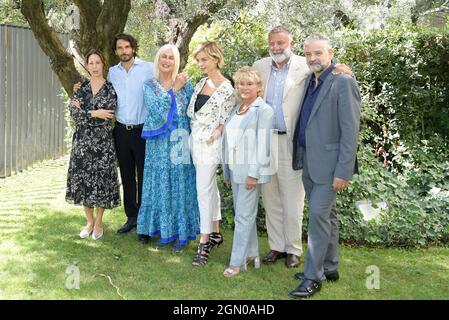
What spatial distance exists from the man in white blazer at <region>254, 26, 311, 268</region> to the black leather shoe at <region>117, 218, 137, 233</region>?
5.00ft

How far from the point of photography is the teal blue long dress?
193 inches

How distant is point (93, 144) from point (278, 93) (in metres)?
1.82

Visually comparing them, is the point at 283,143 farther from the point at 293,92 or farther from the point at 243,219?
the point at 243,219

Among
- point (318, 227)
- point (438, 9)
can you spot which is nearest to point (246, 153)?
point (318, 227)

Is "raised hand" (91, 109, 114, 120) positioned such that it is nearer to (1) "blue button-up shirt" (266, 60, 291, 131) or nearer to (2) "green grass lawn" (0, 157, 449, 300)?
(2) "green grass lawn" (0, 157, 449, 300)

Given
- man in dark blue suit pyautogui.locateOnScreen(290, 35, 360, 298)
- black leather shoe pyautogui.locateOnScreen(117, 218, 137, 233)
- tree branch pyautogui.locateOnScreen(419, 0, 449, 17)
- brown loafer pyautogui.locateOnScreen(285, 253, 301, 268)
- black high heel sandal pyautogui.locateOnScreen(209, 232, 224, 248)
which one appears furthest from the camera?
tree branch pyautogui.locateOnScreen(419, 0, 449, 17)

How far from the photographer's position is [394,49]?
23.0 ft

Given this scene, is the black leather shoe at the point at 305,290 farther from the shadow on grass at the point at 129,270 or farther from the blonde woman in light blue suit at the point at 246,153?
the blonde woman in light blue suit at the point at 246,153

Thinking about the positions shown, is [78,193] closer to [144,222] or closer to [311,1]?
[144,222]

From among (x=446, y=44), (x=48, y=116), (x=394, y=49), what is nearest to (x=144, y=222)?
(x=394, y=49)

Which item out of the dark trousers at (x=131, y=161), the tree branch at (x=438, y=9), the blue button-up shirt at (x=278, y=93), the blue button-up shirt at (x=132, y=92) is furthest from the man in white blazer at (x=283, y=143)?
the tree branch at (x=438, y=9)

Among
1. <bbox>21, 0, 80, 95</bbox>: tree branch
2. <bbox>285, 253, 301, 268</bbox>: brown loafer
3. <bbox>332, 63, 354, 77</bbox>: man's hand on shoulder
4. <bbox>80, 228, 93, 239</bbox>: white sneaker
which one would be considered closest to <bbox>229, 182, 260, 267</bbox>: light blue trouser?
<bbox>285, 253, 301, 268</bbox>: brown loafer

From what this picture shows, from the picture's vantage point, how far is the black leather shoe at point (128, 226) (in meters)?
5.64

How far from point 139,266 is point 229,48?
325cm
